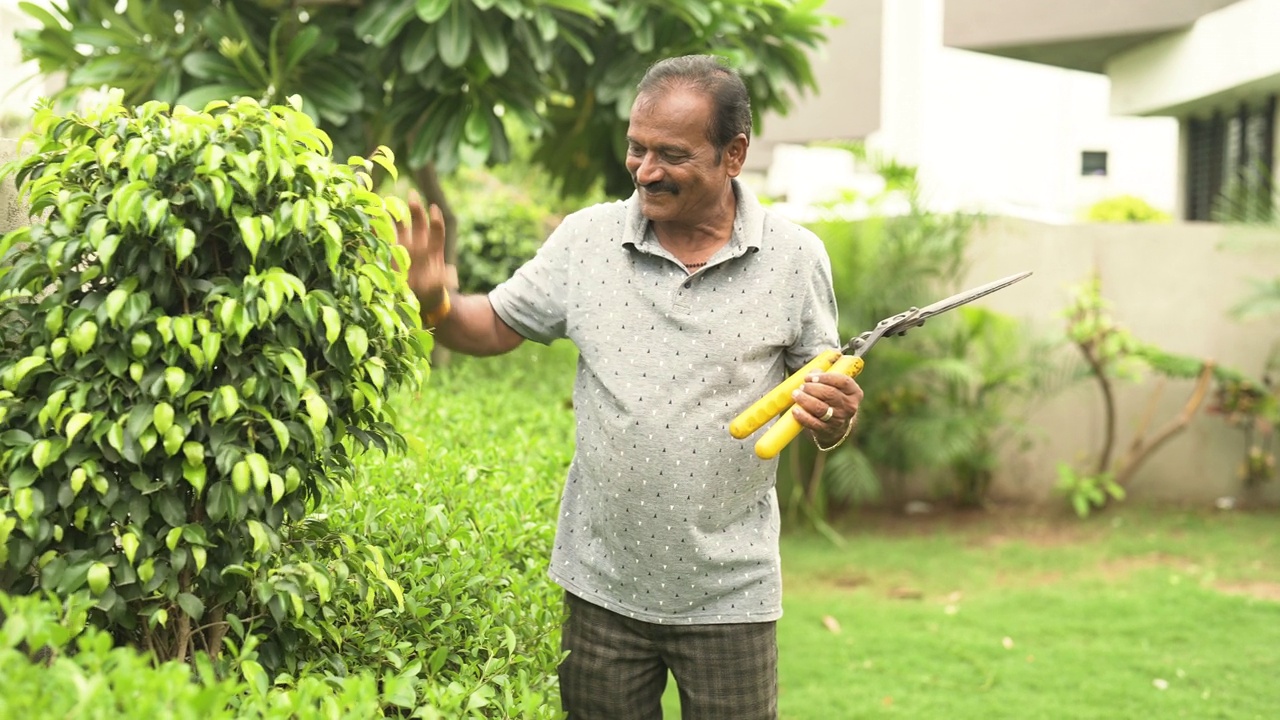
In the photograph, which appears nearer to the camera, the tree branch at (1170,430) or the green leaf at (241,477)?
the green leaf at (241,477)

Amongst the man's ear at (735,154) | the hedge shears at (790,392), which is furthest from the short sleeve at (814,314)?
the man's ear at (735,154)

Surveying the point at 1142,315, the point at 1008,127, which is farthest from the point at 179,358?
the point at 1008,127

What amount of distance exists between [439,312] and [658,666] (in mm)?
948

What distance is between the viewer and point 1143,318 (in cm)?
933

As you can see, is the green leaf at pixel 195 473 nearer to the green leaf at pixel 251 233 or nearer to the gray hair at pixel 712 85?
the green leaf at pixel 251 233

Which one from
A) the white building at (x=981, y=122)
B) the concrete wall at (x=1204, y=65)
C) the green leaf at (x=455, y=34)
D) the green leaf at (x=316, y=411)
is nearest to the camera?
the green leaf at (x=316, y=411)

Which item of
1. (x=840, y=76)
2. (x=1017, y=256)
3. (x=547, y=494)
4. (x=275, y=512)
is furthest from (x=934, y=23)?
(x=275, y=512)

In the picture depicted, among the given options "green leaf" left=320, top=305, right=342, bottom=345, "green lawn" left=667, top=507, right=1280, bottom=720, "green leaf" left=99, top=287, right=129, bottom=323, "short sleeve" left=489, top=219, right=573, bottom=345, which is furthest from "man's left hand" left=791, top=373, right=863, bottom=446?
"green lawn" left=667, top=507, right=1280, bottom=720

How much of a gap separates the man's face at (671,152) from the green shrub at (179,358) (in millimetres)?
601

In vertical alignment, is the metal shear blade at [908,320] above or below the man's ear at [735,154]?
below

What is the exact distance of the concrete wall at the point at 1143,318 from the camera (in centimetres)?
924

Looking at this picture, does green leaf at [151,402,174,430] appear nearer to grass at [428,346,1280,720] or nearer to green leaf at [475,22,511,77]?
grass at [428,346,1280,720]

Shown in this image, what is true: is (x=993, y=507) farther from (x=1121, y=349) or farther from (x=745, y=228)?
(x=745, y=228)

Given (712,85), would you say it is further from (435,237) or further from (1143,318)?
(1143,318)
